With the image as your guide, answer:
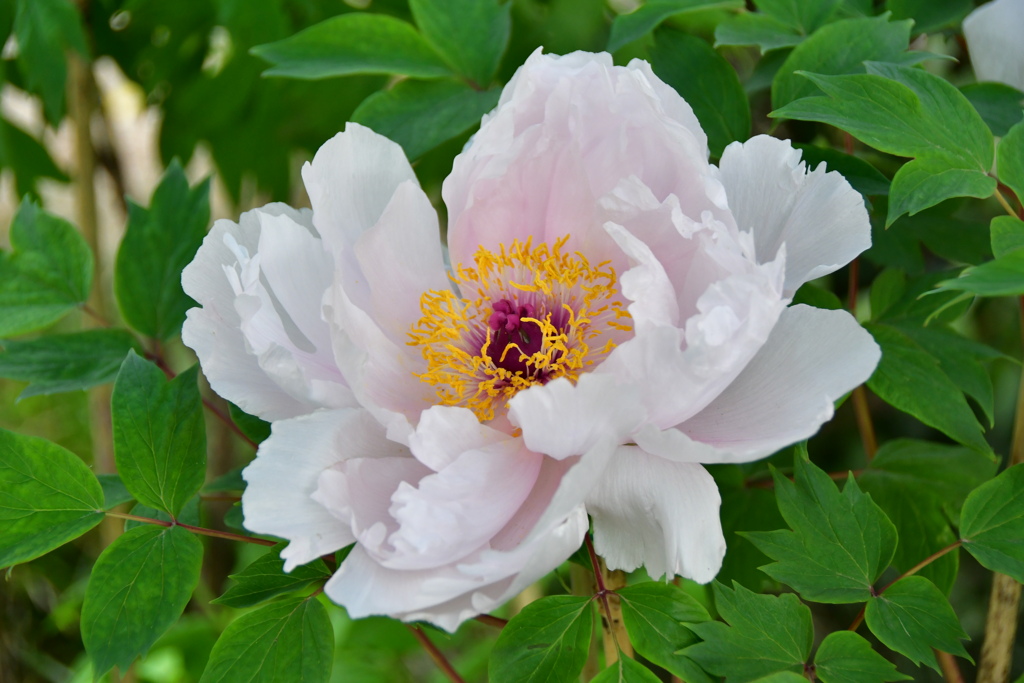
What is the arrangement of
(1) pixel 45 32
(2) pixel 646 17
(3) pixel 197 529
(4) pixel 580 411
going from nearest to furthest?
(4) pixel 580 411 < (3) pixel 197 529 < (2) pixel 646 17 < (1) pixel 45 32

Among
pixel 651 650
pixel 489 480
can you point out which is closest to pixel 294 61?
pixel 489 480

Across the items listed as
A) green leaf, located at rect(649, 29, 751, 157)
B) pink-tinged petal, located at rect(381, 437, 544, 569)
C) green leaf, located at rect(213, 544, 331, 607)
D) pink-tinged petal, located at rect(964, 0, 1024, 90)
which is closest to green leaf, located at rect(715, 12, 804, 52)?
green leaf, located at rect(649, 29, 751, 157)

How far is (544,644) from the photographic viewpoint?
50 centimetres

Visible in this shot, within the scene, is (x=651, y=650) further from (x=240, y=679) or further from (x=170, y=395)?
(x=170, y=395)

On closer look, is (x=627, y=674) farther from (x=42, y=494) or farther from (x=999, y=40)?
(x=999, y=40)

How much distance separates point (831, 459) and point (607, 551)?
43.8 inches

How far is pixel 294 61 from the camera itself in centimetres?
74

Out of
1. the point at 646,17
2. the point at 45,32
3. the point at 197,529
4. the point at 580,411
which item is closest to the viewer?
the point at 580,411

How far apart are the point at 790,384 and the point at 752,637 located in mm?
136

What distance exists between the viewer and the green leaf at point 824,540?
19.7 inches

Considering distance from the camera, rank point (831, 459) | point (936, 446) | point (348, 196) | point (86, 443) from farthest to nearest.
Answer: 1. point (86, 443)
2. point (831, 459)
3. point (936, 446)
4. point (348, 196)

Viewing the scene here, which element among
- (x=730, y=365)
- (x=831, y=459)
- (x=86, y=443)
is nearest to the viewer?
(x=730, y=365)

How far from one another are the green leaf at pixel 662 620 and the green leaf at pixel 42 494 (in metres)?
0.32

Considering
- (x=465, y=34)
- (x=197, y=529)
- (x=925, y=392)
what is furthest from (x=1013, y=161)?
(x=197, y=529)
